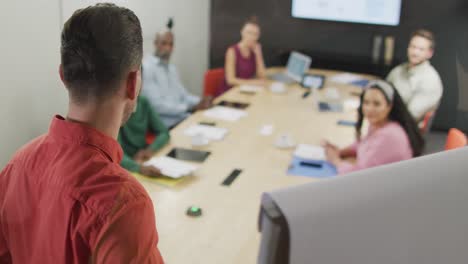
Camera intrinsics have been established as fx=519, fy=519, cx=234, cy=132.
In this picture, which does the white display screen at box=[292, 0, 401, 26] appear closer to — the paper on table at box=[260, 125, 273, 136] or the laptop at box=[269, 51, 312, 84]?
the laptop at box=[269, 51, 312, 84]

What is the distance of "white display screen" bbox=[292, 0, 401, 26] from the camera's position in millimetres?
5770

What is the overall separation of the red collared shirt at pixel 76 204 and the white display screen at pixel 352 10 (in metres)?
5.21

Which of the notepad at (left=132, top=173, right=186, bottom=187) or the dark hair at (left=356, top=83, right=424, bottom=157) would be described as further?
the dark hair at (left=356, top=83, right=424, bottom=157)

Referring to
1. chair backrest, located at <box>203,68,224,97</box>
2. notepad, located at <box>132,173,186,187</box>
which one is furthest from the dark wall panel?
notepad, located at <box>132,173,186,187</box>

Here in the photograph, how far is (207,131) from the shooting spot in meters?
3.43

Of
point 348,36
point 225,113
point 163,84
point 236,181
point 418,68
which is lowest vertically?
point 236,181

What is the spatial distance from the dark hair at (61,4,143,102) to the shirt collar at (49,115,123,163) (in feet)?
0.19

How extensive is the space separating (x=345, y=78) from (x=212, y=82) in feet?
4.52

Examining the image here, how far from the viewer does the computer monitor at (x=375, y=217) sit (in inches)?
18.6

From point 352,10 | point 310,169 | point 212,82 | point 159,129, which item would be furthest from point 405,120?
point 352,10

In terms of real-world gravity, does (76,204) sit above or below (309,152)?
above

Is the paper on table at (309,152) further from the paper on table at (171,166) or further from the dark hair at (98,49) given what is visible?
the dark hair at (98,49)

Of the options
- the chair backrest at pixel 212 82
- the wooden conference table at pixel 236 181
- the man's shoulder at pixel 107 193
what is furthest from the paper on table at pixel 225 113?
the man's shoulder at pixel 107 193

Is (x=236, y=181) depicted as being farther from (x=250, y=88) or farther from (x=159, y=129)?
(x=250, y=88)
